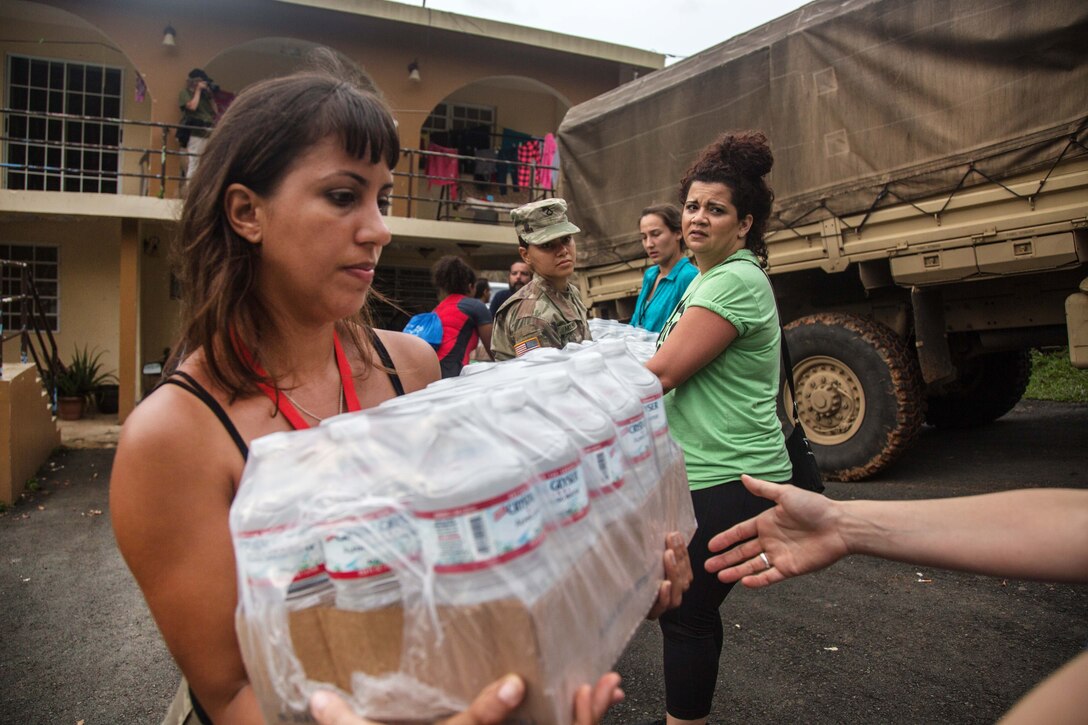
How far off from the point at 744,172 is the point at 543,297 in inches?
52.1

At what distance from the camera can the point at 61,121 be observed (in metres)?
12.1

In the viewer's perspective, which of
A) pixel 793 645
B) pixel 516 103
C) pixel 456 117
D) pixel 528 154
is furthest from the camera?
pixel 516 103

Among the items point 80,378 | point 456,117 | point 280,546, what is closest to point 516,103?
point 456,117

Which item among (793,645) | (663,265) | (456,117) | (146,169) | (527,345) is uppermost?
(456,117)

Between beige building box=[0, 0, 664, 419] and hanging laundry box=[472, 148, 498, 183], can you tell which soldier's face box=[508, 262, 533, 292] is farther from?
hanging laundry box=[472, 148, 498, 183]

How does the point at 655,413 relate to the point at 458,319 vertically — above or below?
below

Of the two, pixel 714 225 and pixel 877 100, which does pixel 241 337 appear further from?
pixel 877 100

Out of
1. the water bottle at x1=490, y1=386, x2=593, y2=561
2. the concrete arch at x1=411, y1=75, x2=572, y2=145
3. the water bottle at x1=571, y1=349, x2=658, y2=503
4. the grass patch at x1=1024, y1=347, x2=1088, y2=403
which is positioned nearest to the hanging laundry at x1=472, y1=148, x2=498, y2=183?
the concrete arch at x1=411, y1=75, x2=572, y2=145

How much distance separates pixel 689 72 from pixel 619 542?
638 centimetres

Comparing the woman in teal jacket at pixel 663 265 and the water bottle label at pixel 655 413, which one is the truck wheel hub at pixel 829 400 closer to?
the woman in teal jacket at pixel 663 265

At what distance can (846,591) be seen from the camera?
416cm

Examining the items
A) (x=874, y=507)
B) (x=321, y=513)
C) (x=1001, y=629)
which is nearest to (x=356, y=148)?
(x=321, y=513)

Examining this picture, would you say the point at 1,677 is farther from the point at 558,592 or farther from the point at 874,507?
the point at 874,507

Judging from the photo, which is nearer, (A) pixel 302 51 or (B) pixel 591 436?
(B) pixel 591 436
